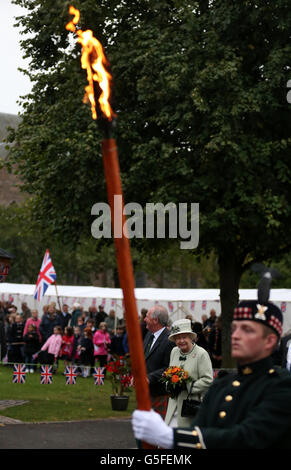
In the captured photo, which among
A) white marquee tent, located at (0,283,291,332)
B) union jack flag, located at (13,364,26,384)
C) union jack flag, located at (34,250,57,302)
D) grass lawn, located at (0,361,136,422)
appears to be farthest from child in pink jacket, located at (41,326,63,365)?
white marquee tent, located at (0,283,291,332)

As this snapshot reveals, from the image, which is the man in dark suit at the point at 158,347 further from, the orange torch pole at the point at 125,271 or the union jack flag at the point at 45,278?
the union jack flag at the point at 45,278

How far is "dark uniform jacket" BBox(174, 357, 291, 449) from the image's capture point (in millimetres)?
3893

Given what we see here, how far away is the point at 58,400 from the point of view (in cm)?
1889

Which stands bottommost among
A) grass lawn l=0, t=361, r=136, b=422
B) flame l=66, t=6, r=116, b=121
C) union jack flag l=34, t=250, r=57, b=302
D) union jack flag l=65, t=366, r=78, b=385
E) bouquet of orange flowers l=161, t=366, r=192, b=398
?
grass lawn l=0, t=361, r=136, b=422

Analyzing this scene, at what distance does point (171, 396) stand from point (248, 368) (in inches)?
185

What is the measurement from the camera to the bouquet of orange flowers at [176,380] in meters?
8.59

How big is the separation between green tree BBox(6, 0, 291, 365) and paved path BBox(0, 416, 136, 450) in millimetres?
6010

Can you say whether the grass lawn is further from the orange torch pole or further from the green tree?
the orange torch pole

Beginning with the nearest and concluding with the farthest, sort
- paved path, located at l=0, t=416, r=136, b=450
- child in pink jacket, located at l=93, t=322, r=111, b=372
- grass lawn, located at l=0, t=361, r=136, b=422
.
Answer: paved path, located at l=0, t=416, r=136, b=450 < grass lawn, located at l=0, t=361, r=136, b=422 < child in pink jacket, located at l=93, t=322, r=111, b=372

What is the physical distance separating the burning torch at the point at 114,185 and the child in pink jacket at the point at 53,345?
2191cm

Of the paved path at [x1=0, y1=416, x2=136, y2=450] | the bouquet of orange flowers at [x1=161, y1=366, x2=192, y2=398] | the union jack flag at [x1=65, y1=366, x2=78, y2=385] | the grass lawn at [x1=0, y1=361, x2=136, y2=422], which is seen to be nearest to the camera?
the bouquet of orange flowers at [x1=161, y1=366, x2=192, y2=398]

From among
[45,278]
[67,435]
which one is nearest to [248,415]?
[67,435]

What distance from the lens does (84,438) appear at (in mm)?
13352

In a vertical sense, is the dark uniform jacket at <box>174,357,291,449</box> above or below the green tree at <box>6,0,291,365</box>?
below
